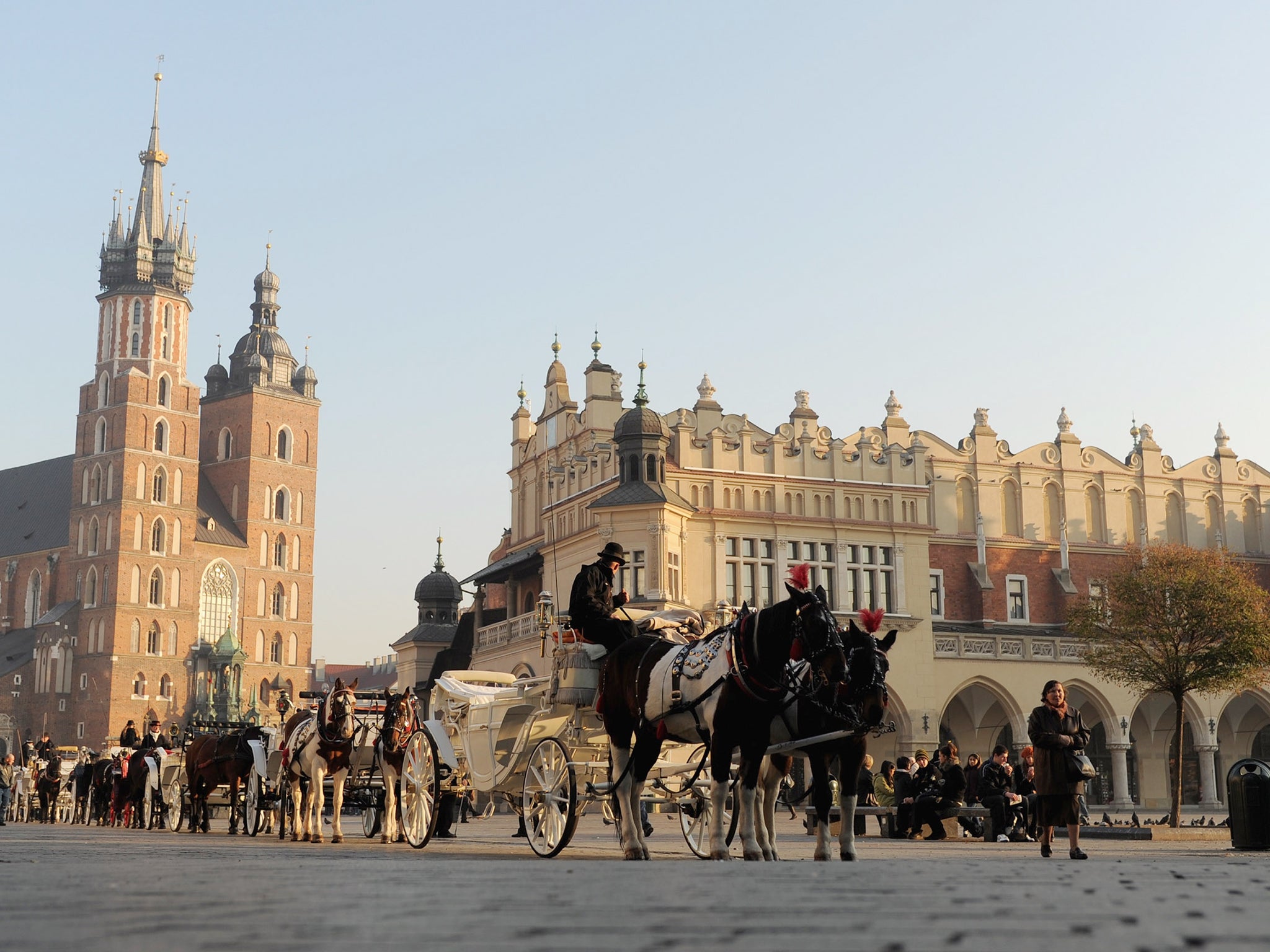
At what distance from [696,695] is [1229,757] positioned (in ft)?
141

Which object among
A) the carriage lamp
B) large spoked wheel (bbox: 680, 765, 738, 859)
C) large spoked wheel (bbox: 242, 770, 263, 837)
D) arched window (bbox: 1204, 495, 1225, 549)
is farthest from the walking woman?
arched window (bbox: 1204, 495, 1225, 549)

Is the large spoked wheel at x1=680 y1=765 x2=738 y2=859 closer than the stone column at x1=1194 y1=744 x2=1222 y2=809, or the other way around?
A: the large spoked wheel at x1=680 y1=765 x2=738 y2=859

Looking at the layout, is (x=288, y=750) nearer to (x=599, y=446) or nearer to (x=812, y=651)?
(x=812, y=651)

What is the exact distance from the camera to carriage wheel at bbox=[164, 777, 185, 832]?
21250mm

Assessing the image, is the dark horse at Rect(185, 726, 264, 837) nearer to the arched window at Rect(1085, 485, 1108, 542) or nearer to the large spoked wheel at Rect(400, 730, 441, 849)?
the large spoked wheel at Rect(400, 730, 441, 849)

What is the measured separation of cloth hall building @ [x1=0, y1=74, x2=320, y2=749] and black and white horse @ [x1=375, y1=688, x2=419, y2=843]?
3232 inches

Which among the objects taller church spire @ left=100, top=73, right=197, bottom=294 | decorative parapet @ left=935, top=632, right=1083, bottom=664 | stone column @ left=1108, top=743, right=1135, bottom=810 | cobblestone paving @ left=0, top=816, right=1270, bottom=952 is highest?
taller church spire @ left=100, top=73, right=197, bottom=294

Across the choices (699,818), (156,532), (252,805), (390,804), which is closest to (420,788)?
(390,804)

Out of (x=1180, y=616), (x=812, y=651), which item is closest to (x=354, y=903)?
(x=812, y=651)

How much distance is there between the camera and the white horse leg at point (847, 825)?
32.6 feet

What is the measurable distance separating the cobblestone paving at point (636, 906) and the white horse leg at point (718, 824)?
2.56 m

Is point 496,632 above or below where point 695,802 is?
above

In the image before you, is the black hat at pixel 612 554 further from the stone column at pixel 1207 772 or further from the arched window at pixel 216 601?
the arched window at pixel 216 601

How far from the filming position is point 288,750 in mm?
16516
